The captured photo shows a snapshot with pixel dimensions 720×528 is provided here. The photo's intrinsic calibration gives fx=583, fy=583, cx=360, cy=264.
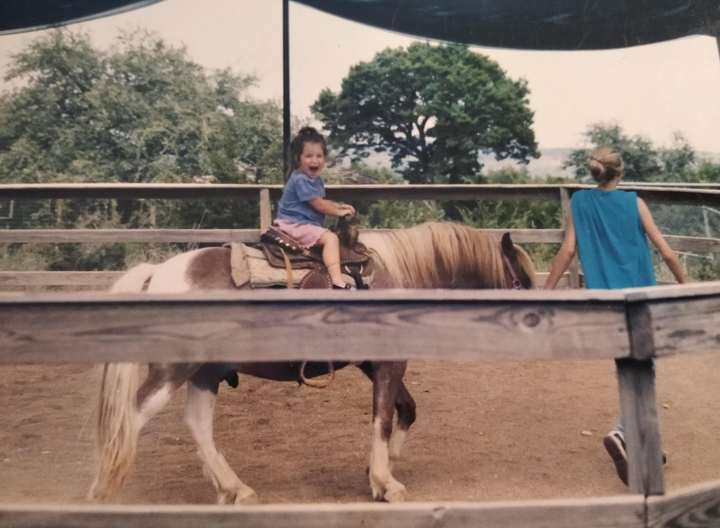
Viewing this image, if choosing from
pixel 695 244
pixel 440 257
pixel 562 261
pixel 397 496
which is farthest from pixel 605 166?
pixel 695 244

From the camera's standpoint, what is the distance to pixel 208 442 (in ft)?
8.46

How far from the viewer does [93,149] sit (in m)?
7.29

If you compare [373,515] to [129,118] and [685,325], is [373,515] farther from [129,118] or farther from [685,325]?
[129,118]

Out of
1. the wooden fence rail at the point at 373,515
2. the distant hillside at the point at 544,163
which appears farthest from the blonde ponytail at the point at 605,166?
the distant hillside at the point at 544,163

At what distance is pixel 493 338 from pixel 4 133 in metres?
7.48

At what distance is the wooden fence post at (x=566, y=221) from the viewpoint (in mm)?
5453

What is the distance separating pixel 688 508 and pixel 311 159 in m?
1.99

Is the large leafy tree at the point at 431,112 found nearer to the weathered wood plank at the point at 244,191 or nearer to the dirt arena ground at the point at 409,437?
the weathered wood plank at the point at 244,191

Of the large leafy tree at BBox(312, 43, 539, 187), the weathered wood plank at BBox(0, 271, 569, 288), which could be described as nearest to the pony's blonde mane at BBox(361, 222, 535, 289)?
the weathered wood plank at BBox(0, 271, 569, 288)

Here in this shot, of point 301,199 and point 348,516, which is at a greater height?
point 301,199

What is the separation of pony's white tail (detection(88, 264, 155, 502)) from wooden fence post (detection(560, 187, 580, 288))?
4330 mm

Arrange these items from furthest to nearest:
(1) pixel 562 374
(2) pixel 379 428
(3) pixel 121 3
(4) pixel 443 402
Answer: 1. (3) pixel 121 3
2. (1) pixel 562 374
3. (4) pixel 443 402
4. (2) pixel 379 428

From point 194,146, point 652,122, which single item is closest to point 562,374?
point 652,122

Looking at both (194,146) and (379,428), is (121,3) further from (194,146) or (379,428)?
(379,428)
